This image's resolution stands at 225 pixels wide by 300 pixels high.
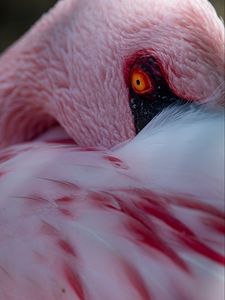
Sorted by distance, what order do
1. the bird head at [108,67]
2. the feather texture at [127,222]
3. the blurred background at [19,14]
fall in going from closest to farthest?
the feather texture at [127,222] < the bird head at [108,67] < the blurred background at [19,14]

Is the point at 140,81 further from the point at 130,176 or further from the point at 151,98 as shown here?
the point at 130,176

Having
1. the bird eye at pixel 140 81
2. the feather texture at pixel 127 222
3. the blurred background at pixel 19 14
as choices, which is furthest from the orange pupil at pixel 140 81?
the blurred background at pixel 19 14

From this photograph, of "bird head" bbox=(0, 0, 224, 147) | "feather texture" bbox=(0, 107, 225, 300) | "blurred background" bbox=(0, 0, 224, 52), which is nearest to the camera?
"feather texture" bbox=(0, 107, 225, 300)

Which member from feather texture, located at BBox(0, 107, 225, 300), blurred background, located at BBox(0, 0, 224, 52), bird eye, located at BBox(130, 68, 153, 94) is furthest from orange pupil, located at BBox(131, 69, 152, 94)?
blurred background, located at BBox(0, 0, 224, 52)

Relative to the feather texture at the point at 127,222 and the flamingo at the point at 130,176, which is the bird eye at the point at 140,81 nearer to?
the flamingo at the point at 130,176

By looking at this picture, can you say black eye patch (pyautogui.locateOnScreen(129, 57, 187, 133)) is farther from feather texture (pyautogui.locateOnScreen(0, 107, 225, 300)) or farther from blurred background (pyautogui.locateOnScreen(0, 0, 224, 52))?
blurred background (pyautogui.locateOnScreen(0, 0, 224, 52))

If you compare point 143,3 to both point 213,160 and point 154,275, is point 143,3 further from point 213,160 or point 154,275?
point 154,275

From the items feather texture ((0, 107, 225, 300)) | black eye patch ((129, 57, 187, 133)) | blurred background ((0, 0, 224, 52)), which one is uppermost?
blurred background ((0, 0, 224, 52))

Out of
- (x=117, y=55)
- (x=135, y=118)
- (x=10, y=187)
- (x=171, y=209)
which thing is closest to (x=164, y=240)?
(x=171, y=209)
